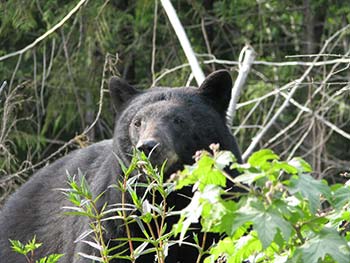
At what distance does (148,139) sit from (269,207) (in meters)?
2.40

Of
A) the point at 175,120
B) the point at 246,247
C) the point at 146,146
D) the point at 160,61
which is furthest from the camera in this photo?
the point at 160,61

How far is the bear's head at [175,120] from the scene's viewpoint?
530 cm

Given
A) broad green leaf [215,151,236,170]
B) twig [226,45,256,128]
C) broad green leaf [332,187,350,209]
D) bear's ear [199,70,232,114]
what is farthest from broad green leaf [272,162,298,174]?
twig [226,45,256,128]

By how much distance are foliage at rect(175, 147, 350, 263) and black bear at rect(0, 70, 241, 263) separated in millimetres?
2101

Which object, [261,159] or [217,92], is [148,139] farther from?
[261,159]

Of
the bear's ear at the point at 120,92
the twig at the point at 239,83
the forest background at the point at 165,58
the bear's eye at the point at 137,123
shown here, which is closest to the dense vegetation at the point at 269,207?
the bear's eye at the point at 137,123

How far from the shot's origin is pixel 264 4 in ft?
39.9

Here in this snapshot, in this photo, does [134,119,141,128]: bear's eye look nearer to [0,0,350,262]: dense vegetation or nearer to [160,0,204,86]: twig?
[160,0,204,86]: twig

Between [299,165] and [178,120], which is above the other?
[299,165]

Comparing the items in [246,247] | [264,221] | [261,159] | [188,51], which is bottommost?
[188,51]

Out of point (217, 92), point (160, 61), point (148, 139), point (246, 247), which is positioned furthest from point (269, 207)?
point (160, 61)

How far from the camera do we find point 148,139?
195 inches

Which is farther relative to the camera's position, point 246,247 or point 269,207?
point 246,247

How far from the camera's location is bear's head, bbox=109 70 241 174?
17.4 feet
